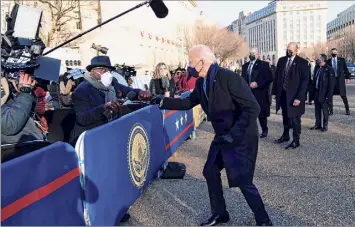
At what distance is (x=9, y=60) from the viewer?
11.8 ft

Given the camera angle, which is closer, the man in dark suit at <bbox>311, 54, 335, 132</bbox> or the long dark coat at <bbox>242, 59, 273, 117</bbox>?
the long dark coat at <bbox>242, 59, 273, 117</bbox>

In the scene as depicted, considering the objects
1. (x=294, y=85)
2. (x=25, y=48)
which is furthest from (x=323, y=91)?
(x=25, y=48)

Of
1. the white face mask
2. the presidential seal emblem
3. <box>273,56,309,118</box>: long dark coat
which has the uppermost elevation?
the white face mask

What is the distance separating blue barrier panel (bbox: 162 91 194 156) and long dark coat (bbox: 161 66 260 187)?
9.39 ft

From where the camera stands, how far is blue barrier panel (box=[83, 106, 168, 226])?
3721mm

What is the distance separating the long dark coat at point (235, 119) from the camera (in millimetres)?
3963

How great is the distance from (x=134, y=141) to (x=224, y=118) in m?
1.29

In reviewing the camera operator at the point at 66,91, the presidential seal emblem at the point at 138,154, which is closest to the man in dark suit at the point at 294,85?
the presidential seal emblem at the point at 138,154

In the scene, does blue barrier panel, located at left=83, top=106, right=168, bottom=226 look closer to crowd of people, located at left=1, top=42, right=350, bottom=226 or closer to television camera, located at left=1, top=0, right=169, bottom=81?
crowd of people, located at left=1, top=42, right=350, bottom=226

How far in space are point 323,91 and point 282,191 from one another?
5.16 metres

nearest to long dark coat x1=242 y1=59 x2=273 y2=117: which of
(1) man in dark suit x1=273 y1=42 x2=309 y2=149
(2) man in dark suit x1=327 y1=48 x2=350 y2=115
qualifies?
(1) man in dark suit x1=273 y1=42 x2=309 y2=149

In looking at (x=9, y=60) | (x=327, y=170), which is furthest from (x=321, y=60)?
(x=9, y=60)

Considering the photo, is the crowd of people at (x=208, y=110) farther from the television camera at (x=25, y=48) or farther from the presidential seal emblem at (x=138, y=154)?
the presidential seal emblem at (x=138, y=154)

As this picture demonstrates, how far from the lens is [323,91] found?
32.9 feet
